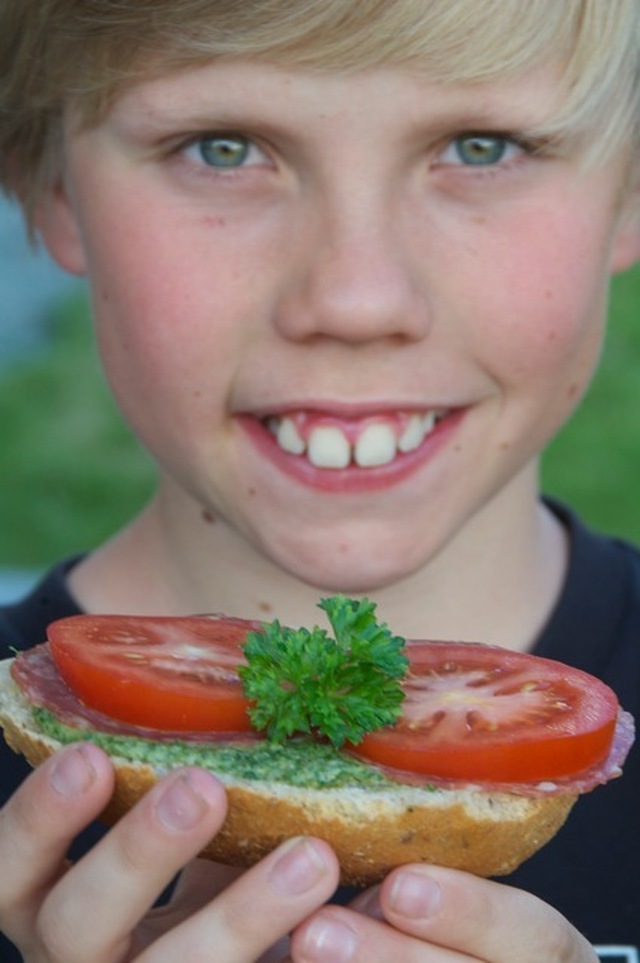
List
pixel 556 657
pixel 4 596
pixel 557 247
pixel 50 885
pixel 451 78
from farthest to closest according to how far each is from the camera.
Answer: pixel 4 596
pixel 556 657
pixel 557 247
pixel 451 78
pixel 50 885

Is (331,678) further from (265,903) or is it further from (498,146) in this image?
(498,146)

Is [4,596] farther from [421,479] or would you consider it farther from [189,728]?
[189,728]

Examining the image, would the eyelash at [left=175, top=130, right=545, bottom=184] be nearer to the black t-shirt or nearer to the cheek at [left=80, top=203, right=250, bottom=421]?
the cheek at [left=80, top=203, right=250, bottom=421]

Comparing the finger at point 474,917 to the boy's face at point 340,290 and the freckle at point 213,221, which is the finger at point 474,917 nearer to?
the boy's face at point 340,290

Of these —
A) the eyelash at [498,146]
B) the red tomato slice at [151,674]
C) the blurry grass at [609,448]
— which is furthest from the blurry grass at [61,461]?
the red tomato slice at [151,674]

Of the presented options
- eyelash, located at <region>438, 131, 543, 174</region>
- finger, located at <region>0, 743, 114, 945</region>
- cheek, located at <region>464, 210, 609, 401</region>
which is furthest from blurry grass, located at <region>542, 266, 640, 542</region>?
finger, located at <region>0, 743, 114, 945</region>

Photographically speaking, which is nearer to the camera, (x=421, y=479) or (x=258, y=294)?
(x=258, y=294)

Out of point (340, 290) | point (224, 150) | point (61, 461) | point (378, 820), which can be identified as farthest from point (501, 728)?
point (61, 461)

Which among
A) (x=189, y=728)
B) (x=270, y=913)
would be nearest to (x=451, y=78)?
(x=189, y=728)
